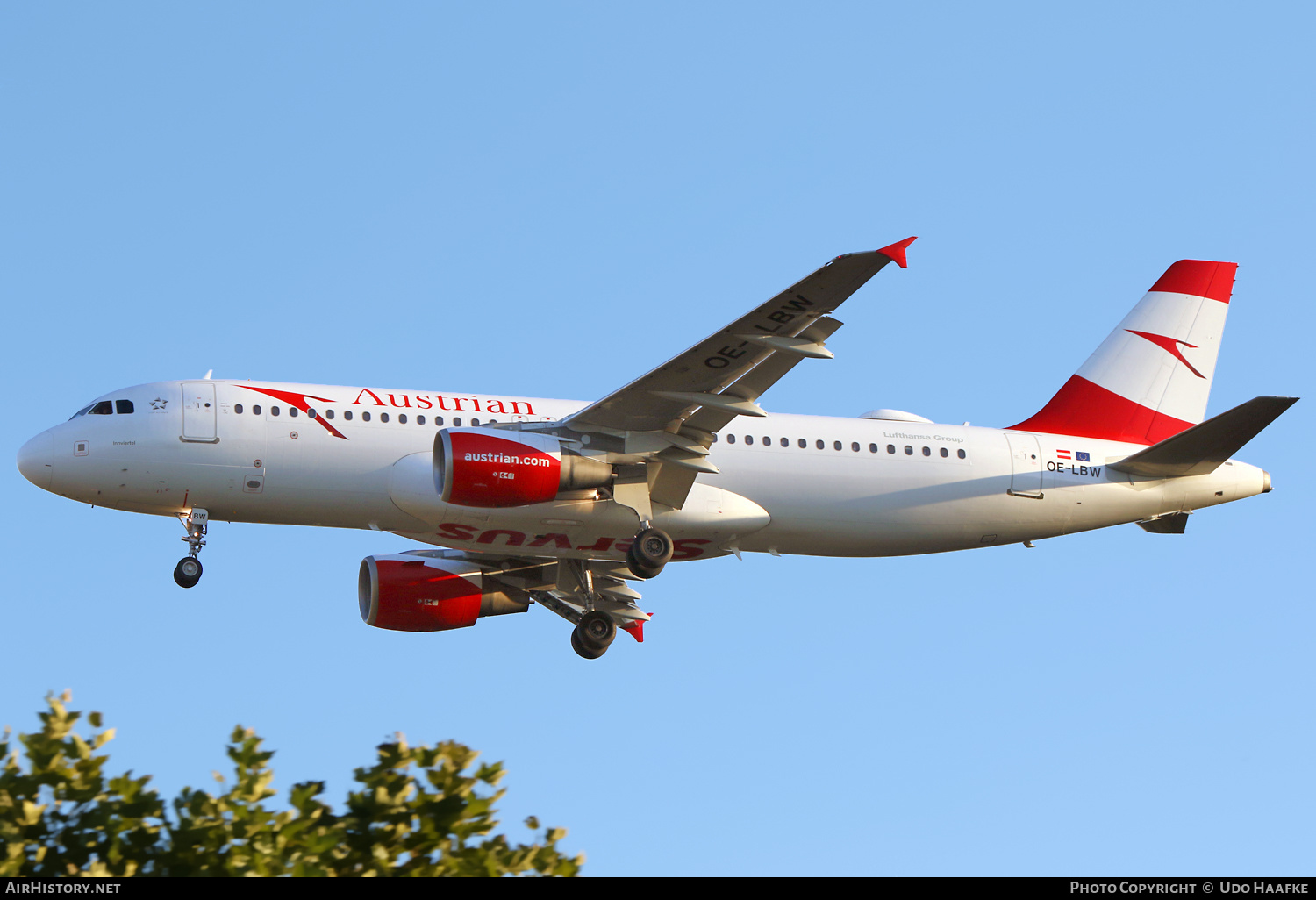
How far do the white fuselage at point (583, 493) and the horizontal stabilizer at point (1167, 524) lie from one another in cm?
43

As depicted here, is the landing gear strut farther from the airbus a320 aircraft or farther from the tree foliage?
the tree foliage

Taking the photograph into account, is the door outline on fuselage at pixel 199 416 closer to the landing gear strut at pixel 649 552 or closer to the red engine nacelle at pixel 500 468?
the red engine nacelle at pixel 500 468

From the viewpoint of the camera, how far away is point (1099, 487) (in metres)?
34.6

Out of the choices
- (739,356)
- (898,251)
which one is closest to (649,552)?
(739,356)

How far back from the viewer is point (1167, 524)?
35.4 m

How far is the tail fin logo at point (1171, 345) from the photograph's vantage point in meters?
38.4

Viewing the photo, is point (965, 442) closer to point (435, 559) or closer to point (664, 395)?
point (664, 395)

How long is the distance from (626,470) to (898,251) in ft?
28.5

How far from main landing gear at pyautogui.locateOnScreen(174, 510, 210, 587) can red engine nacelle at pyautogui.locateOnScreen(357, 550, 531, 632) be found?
5617 millimetres

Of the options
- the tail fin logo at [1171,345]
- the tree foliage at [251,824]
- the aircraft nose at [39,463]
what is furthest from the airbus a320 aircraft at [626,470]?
the tree foliage at [251,824]

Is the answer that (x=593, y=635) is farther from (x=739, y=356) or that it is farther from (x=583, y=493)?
(x=739, y=356)

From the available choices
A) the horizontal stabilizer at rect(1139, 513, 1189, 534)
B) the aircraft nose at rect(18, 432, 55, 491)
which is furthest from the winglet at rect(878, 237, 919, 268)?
the aircraft nose at rect(18, 432, 55, 491)

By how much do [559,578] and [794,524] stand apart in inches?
278
